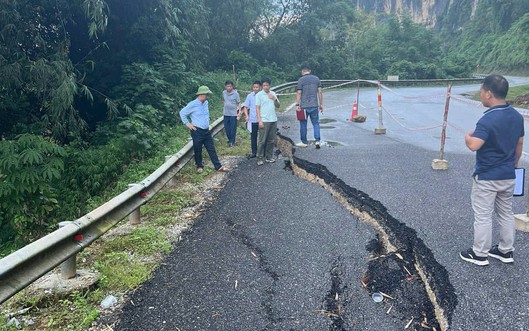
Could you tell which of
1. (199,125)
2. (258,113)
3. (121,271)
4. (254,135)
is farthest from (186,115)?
(121,271)

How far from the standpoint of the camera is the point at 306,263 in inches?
150

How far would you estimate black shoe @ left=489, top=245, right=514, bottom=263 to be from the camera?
3807mm

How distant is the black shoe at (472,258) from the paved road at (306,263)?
0.23 feet

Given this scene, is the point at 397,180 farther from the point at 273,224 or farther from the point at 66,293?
the point at 66,293

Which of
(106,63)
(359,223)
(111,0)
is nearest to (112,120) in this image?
(106,63)

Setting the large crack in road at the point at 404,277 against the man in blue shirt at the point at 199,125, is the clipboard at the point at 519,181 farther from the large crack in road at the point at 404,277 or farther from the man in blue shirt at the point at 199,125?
the man in blue shirt at the point at 199,125

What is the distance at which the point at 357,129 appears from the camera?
1196cm

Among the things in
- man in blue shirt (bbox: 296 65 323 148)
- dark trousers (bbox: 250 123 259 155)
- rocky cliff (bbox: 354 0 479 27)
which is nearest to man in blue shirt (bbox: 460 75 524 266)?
dark trousers (bbox: 250 123 259 155)

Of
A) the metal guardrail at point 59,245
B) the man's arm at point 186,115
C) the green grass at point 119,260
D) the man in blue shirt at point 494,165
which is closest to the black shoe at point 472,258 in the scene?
the man in blue shirt at point 494,165

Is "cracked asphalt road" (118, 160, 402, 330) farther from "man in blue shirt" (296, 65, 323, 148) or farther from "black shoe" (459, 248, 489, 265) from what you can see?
"man in blue shirt" (296, 65, 323, 148)

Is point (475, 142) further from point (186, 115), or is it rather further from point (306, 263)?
point (186, 115)

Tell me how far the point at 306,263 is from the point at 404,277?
0.83 m

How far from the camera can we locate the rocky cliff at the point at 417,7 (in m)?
73.6

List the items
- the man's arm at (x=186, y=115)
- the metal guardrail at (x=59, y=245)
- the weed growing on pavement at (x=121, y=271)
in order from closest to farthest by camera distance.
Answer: the metal guardrail at (x=59, y=245) < the weed growing on pavement at (x=121, y=271) < the man's arm at (x=186, y=115)
